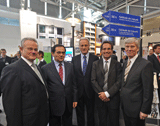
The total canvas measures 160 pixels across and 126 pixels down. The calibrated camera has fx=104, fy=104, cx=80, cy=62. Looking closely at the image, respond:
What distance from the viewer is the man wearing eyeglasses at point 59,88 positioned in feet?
5.44

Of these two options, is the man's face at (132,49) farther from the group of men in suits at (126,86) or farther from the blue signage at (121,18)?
the blue signage at (121,18)

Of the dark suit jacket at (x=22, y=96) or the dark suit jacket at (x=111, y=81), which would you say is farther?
the dark suit jacket at (x=111, y=81)

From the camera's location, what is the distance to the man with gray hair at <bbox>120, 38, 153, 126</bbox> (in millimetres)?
1445

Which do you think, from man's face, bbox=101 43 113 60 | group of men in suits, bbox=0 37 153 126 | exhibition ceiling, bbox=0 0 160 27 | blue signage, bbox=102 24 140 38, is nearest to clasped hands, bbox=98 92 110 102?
group of men in suits, bbox=0 37 153 126

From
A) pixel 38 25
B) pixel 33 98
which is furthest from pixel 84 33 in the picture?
pixel 33 98

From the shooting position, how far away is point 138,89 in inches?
59.8

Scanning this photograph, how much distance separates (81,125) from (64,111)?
68cm

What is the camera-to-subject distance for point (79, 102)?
82.0 inches

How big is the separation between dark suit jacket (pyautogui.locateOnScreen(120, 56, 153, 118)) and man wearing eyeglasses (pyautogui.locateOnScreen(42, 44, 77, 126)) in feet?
2.90

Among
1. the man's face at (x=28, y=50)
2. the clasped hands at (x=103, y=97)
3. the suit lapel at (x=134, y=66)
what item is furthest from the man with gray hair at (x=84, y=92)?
the man's face at (x=28, y=50)

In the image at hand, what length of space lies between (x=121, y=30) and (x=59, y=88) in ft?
7.75

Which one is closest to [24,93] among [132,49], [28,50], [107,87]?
[28,50]

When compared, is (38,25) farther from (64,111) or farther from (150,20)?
(150,20)

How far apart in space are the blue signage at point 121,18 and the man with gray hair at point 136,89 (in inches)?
58.3
